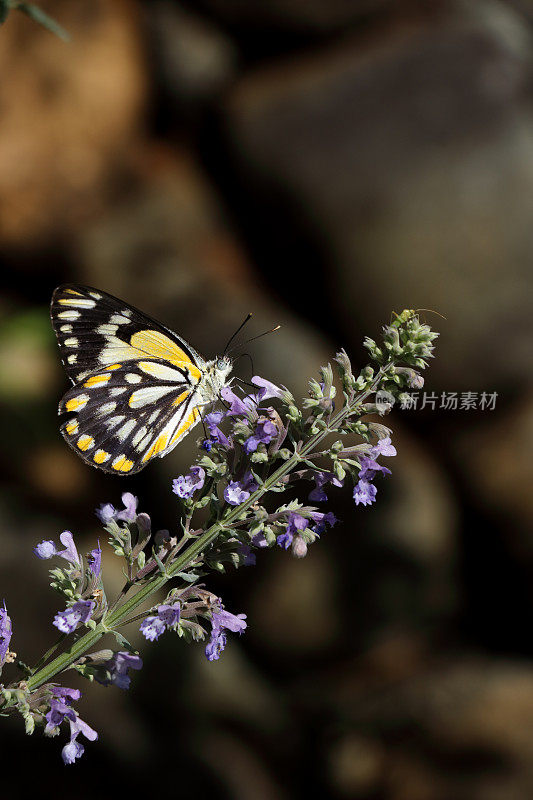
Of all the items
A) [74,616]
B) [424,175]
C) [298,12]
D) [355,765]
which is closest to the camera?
[74,616]

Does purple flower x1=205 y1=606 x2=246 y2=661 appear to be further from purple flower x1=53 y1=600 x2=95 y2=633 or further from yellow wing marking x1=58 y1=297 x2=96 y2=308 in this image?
yellow wing marking x1=58 y1=297 x2=96 y2=308

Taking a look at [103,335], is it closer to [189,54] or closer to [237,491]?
[237,491]

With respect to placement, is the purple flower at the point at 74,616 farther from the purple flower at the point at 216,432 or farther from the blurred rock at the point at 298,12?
the blurred rock at the point at 298,12

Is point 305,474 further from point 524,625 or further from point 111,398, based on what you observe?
point 524,625

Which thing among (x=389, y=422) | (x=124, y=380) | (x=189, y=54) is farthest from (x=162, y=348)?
(x=189, y=54)

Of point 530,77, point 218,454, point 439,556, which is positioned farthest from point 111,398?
point 530,77

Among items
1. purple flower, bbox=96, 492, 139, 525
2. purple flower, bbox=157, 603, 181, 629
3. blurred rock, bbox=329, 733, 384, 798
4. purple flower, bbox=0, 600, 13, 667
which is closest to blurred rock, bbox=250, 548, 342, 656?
blurred rock, bbox=329, 733, 384, 798
